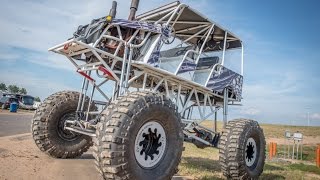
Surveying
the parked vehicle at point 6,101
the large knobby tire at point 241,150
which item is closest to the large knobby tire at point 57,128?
the large knobby tire at point 241,150

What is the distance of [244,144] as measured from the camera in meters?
7.90

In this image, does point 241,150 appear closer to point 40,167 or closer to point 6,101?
point 40,167

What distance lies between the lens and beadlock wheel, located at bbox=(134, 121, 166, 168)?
210 inches

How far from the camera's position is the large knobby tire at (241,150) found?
767cm

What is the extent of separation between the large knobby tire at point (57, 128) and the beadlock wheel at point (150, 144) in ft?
11.6

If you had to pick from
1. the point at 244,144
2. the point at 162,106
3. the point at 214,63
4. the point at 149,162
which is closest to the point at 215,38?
the point at 214,63

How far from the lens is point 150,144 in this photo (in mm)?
5645

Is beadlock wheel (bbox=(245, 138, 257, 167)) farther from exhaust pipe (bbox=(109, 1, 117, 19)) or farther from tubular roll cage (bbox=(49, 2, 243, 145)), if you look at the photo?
exhaust pipe (bbox=(109, 1, 117, 19))

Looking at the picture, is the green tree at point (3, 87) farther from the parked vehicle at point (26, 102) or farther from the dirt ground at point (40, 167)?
the dirt ground at point (40, 167)

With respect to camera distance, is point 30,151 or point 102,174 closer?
point 102,174

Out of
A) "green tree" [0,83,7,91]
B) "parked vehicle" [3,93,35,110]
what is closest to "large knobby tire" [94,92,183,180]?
"parked vehicle" [3,93,35,110]

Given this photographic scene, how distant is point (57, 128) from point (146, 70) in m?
2.84

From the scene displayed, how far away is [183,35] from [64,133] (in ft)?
16.7

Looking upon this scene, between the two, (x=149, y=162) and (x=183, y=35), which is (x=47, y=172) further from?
(x=183, y=35)
